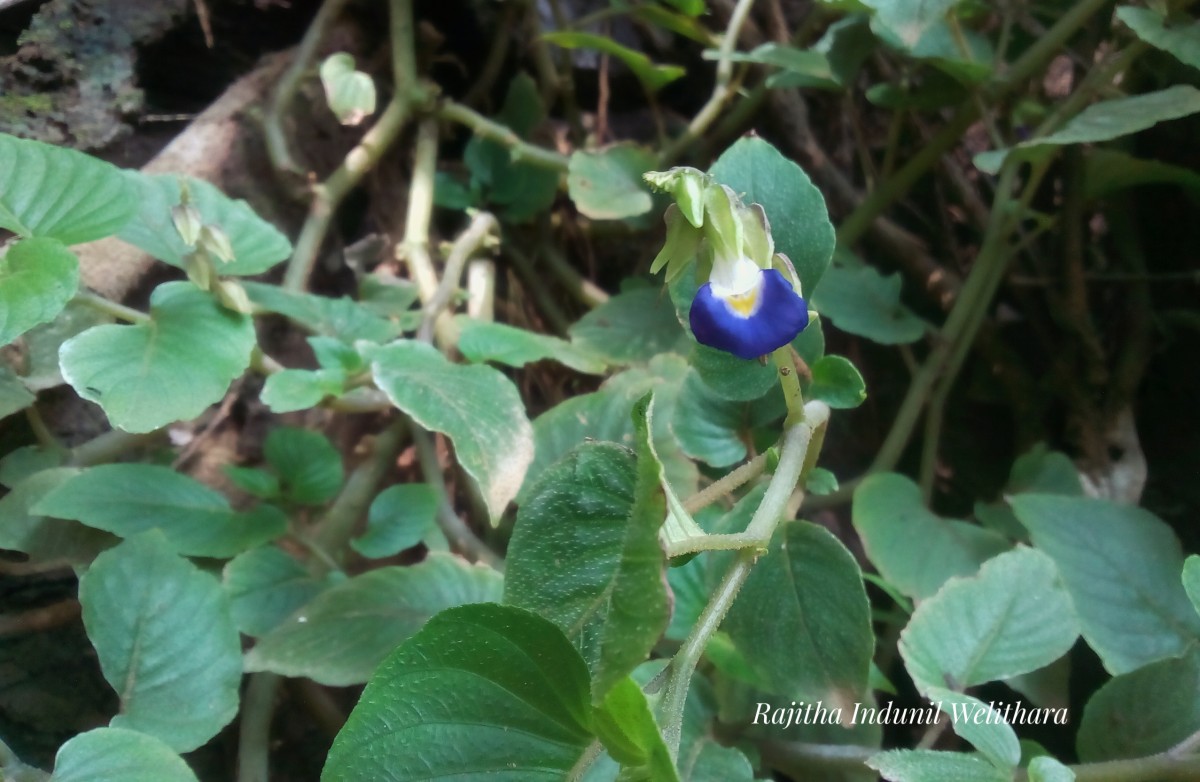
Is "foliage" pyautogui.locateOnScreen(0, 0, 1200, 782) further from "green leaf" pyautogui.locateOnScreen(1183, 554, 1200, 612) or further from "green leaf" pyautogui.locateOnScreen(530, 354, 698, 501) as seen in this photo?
"green leaf" pyautogui.locateOnScreen(1183, 554, 1200, 612)

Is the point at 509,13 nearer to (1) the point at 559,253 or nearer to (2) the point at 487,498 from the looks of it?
(1) the point at 559,253

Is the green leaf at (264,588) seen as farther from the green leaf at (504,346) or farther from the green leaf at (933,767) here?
the green leaf at (933,767)

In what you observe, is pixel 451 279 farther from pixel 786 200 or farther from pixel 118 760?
pixel 118 760

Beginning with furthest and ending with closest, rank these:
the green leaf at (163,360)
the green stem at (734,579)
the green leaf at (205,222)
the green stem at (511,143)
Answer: the green stem at (511,143) < the green leaf at (205,222) < the green leaf at (163,360) < the green stem at (734,579)

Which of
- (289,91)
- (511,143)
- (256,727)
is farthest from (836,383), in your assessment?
(289,91)

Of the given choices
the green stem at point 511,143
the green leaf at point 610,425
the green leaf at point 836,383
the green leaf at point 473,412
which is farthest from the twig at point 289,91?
the green leaf at point 836,383

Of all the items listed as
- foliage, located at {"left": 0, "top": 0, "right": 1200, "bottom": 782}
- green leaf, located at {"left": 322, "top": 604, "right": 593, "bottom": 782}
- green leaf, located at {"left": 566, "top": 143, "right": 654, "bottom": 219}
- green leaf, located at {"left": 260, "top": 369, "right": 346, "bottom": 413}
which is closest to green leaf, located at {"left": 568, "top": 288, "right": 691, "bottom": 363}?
foliage, located at {"left": 0, "top": 0, "right": 1200, "bottom": 782}
